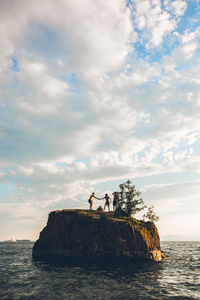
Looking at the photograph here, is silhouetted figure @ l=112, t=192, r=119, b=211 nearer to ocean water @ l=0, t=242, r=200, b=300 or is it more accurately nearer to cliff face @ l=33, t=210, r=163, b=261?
cliff face @ l=33, t=210, r=163, b=261

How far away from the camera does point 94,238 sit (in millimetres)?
33688

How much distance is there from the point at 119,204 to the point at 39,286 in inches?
1040

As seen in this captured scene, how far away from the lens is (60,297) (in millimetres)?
14859

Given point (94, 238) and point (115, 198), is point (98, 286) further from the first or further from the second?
point (115, 198)

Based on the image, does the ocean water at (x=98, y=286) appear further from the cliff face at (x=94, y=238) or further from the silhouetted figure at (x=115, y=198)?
the silhouetted figure at (x=115, y=198)

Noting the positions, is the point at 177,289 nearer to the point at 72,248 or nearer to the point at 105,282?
the point at 105,282

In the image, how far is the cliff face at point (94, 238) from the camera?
108 feet

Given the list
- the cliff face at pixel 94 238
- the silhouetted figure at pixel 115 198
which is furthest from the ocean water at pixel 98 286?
the silhouetted figure at pixel 115 198

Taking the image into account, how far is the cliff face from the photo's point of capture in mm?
32875

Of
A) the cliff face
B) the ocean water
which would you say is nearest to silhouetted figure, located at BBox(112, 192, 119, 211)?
the cliff face

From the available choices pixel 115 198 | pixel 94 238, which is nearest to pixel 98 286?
pixel 94 238

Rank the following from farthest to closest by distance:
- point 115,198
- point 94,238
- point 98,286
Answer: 1. point 115,198
2. point 94,238
3. point 98,286

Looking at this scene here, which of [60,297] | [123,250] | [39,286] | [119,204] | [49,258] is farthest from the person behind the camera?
[119,204]

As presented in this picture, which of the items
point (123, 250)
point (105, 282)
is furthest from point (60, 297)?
point (123, 250)
